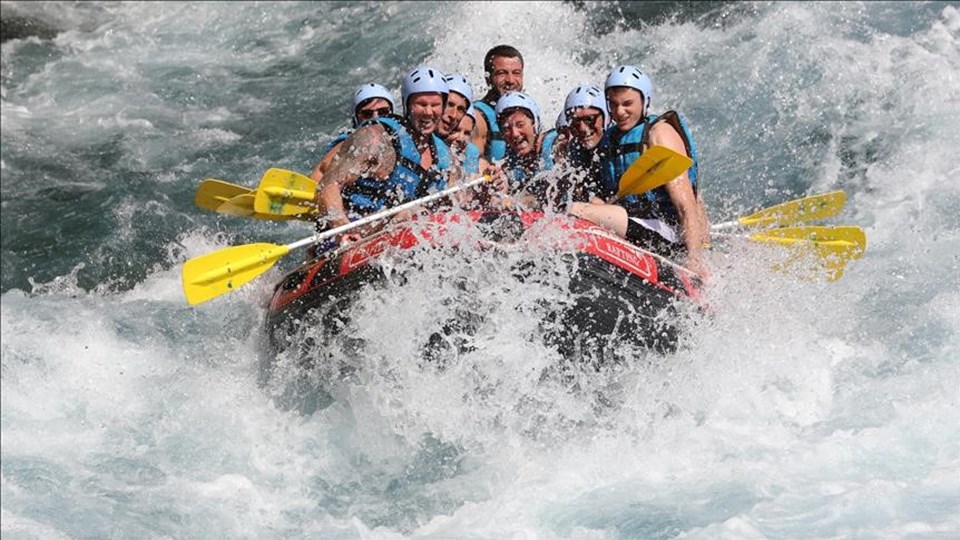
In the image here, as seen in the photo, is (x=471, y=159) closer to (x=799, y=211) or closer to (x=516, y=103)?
(x=516, y=103)

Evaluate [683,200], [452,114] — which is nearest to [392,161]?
[452,114]

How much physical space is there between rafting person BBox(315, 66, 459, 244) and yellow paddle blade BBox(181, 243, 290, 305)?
1.21ft

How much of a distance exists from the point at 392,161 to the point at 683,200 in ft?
4.51

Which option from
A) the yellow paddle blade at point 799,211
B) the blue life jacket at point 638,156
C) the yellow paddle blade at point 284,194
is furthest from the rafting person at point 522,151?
the yellow paddle blade at point 799,211

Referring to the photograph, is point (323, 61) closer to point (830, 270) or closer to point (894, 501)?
point (830, 270)

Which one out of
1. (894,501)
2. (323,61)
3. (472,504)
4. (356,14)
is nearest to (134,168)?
(323,61)

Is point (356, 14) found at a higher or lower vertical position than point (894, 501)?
A: higher

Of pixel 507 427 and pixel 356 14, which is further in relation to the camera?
pixel 356 14

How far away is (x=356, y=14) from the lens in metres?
12.0

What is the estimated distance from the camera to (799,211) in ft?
22.6

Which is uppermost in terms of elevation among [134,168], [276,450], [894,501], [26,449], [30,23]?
[30,23]

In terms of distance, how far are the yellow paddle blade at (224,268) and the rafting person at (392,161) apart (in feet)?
1.21

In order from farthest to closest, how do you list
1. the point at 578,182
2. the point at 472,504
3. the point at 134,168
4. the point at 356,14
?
the point at 356,14 < the point at 134,168 < the point at 578,182 < the point at 472,504

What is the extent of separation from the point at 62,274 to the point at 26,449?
257 centimetres
